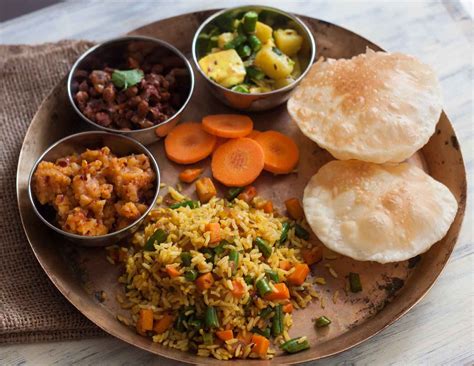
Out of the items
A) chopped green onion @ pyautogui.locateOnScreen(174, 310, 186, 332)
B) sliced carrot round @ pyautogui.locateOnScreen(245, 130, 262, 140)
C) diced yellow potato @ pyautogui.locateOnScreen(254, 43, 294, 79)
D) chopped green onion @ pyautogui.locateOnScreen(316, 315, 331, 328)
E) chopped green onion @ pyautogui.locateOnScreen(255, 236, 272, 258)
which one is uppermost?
diced yellow potato @ pyautogui.locateOnScreen(254, 43, 294, 79)

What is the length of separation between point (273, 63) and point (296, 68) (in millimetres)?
335

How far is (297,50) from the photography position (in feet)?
15.8

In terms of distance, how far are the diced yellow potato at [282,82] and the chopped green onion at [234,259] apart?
4.92ft

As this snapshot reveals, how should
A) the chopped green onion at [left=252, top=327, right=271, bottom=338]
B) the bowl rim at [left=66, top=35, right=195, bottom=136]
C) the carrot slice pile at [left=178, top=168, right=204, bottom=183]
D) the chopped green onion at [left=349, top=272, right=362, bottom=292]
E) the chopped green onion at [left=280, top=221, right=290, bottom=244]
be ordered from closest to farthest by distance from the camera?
1. the chopped green onion at [left=252, top=327, right=271, bottom=338]
2. the chopped green onion at [left=349, top=272, right=362, bottom=292]
3. the chopped green onion at [left=280, top=221, right=290, bottom=244]
4. the bowl rim at [left=66, top=35, right=195, bottom=136]
5. the carrot slice pile at [left=178, top=168, right=204, bottom=183]

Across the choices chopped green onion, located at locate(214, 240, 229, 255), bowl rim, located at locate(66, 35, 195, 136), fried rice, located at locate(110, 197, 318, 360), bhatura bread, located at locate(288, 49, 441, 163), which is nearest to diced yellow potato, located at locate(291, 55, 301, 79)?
bhatura bread, located at locate(288, 49, 441, 163)

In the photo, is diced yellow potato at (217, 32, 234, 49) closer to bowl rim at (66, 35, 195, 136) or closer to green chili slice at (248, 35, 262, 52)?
green chili slice at (248, 35, 262, 52)

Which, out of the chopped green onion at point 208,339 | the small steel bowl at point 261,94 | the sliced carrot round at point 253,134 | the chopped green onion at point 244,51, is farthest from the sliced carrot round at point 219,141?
the chopped green onion at point 208,339

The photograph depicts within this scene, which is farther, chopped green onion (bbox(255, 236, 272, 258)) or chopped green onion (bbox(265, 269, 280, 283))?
chopped green onion (bbox(255, 236, 272, 258))

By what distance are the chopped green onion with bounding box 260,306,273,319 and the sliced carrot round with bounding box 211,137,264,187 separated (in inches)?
39.1

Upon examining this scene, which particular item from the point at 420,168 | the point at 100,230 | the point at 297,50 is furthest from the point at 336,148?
the point at 100,230

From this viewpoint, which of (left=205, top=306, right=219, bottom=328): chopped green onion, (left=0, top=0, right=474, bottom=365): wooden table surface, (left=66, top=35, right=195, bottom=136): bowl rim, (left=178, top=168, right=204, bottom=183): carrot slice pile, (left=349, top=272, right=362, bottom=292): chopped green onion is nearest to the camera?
(left=205, top=306, right=219, bottom=328): chopped green onion

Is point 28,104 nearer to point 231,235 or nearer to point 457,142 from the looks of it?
point 231,235

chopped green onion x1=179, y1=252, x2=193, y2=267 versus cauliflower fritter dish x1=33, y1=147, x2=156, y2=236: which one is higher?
cauliflower fritter dish x1=33, y1=147, x2=156, y2=236

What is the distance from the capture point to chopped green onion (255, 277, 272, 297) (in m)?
3.70
